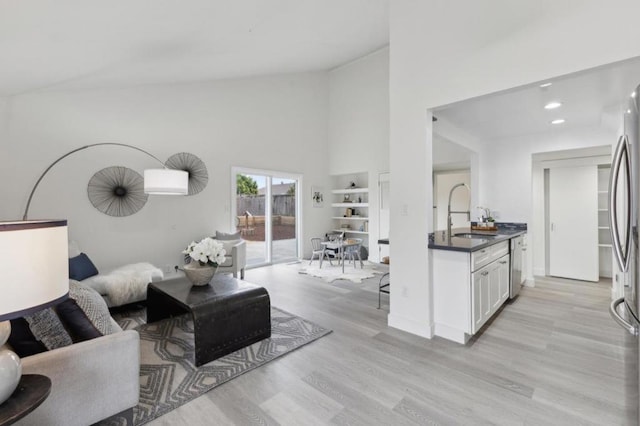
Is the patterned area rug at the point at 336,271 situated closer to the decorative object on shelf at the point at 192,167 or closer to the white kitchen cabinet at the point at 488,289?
the white kitchen cabinet at the point at 488,289

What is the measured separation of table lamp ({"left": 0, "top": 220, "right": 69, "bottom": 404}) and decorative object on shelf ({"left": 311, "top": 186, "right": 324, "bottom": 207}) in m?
6.31

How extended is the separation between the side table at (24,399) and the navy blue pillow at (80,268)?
9.06 feet

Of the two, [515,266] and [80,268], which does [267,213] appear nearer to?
[80,268]

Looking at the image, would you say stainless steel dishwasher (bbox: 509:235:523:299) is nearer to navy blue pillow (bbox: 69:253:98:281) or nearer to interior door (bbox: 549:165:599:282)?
interior door (bbox: 549:165:599:282)

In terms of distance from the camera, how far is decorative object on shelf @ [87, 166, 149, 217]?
4.27 meters

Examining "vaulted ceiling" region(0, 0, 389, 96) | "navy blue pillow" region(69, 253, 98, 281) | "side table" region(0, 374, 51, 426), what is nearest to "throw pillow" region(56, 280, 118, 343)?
"side table" region(0, 374, 51, 426)

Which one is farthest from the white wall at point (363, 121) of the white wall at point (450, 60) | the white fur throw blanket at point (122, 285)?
the white fur throw blanket at point (122, 285)

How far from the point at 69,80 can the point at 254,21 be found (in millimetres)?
2235

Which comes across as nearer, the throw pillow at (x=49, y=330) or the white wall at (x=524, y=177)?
the throw pillow at (x=49, y=330)

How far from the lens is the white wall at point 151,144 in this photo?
3805 millimetres

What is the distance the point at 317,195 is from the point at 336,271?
2360 mm

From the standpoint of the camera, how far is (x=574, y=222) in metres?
4.74

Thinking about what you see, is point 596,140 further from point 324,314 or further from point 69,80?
point 69,80

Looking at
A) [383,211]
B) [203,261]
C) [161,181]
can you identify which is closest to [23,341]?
[203,261]
